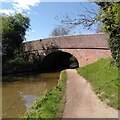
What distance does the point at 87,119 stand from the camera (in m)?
7.55

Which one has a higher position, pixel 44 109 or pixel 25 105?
pixel 44 109

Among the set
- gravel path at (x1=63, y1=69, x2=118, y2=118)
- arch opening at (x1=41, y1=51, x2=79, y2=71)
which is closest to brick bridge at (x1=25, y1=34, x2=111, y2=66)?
arch opening at (x1=41, y1=51, x2=79, y2=71)

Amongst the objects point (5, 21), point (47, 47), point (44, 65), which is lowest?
point (44, 65)

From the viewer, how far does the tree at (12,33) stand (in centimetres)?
3499

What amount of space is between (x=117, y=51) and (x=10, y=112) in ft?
24.8

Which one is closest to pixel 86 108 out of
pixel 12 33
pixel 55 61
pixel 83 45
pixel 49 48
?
pixel 83 45

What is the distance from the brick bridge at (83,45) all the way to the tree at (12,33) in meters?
2.82

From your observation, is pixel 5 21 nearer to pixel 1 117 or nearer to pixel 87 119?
pixel 1 117

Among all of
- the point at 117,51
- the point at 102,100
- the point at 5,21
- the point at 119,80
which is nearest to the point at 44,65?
the point at 5,21

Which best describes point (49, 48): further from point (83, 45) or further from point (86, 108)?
point (86, 108)

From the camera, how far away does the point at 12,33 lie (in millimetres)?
36000

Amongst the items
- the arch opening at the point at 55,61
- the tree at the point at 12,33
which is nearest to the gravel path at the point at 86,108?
the tree at the point at 12,33

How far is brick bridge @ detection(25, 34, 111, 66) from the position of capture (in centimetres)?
3212

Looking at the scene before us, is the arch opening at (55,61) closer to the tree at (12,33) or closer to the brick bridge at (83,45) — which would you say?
the brick bridge at (83,45)
